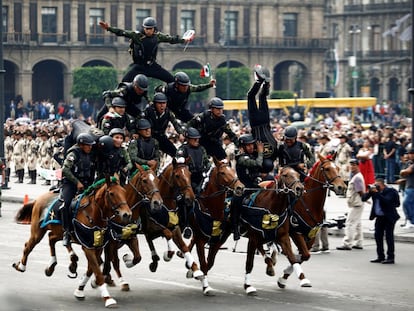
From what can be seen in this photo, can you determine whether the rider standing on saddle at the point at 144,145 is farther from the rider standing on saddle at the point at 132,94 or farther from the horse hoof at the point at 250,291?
the horse hoof at the point at 250,291

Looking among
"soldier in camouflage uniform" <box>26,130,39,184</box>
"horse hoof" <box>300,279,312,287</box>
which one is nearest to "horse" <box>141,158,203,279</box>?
"horse hoof" <box>300,279,312,287</box>

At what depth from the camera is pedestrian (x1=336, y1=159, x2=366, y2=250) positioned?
24984 mm

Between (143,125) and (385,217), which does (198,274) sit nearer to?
(143,125)

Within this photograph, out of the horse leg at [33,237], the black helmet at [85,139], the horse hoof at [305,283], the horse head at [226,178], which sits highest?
the black helmet at [85,139]

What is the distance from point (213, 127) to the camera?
20203mm

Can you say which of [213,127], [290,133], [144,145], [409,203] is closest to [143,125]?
[144,145]

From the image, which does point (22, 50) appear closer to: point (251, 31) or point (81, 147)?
point (251, 31)

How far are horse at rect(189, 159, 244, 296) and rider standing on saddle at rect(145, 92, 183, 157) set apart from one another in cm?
130

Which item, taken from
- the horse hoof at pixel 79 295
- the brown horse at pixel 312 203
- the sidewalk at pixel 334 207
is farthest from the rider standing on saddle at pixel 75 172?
the sidewalk at pixel 334 207

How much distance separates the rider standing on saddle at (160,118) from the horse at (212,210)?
4.26 feet

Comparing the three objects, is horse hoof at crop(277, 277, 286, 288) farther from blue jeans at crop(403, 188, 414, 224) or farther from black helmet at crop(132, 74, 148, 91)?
blue jeans at crop(403, 188, 414, 224)

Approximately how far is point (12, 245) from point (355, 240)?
6.69 m

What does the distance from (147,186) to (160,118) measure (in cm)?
247

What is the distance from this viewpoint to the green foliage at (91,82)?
82.9 meters
